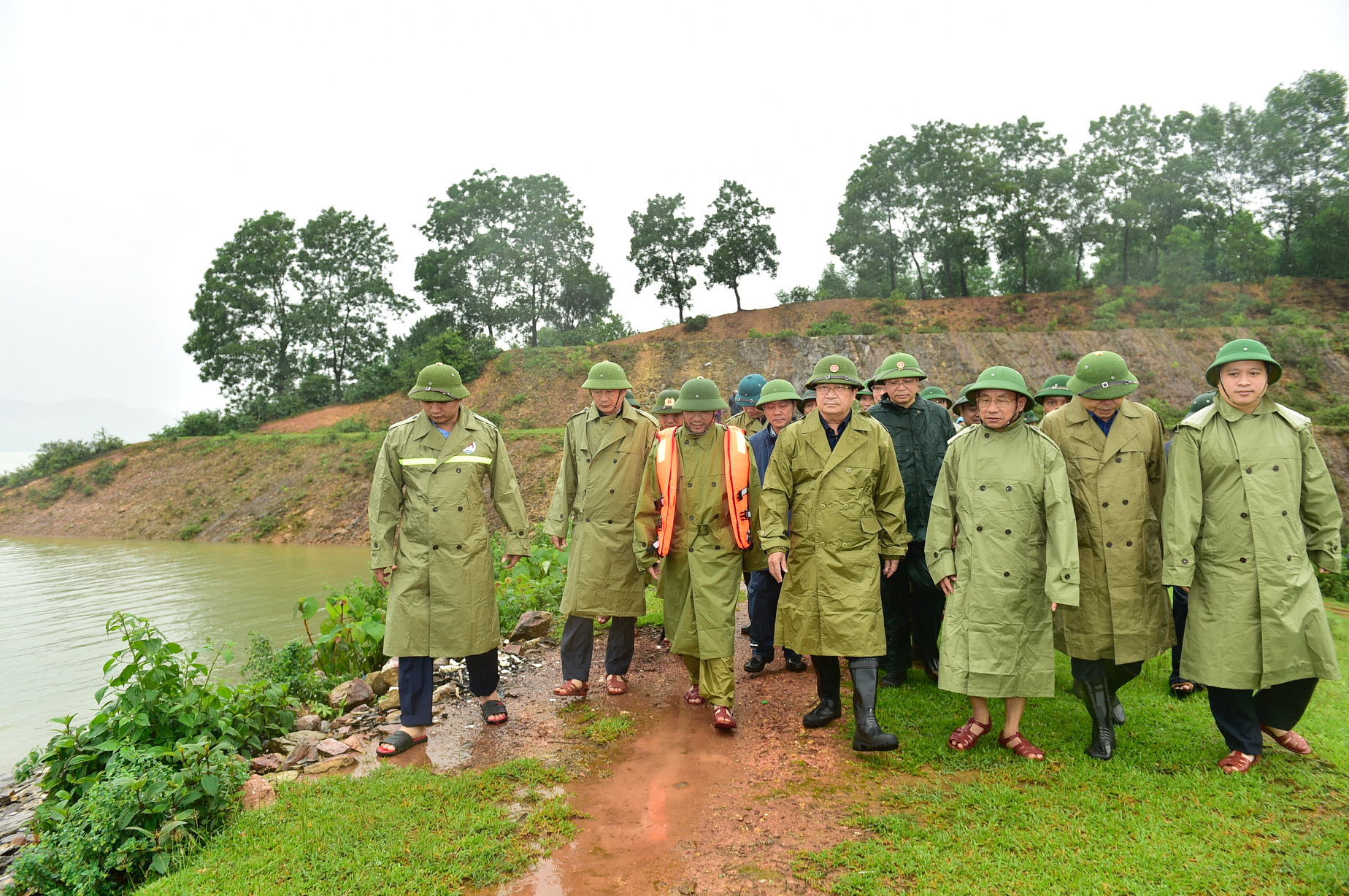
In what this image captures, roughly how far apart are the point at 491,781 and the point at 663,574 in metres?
1.70

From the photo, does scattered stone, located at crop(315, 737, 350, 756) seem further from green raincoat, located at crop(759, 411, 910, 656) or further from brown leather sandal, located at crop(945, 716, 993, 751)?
brown leather sandal, located at crop(945, 716, 993, 751)

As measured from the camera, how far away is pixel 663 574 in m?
4.99

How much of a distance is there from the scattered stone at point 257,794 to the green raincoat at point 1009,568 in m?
3.75

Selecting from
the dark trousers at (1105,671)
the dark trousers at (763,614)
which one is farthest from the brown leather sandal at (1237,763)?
the dark trousers at (763,614)

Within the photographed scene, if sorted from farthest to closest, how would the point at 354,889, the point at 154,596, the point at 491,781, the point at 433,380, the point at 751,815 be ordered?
the point at 154,596, the point at 433,380, the point at 491,781, the point at 751,815, the point at 354,889

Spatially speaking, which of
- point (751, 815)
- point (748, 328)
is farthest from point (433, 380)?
point (748, 328)

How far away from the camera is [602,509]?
5.35m

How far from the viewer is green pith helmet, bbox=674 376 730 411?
4777 millimetres

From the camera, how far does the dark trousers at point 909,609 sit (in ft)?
16.9

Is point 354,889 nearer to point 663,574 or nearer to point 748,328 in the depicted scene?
point 663,574

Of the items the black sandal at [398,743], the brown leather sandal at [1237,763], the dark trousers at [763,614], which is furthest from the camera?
the dark trousers at [763,614]

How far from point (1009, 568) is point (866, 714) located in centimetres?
122

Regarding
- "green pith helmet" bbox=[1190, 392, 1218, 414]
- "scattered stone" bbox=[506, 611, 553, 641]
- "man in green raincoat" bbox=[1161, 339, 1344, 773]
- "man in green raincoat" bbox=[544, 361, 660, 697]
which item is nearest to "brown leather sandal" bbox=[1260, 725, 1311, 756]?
"man in green raincoat" bbox=[1161, 339, 1344, 773]

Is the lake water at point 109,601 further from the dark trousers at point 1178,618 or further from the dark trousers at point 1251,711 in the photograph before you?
the dark trousers at point 1178,618
